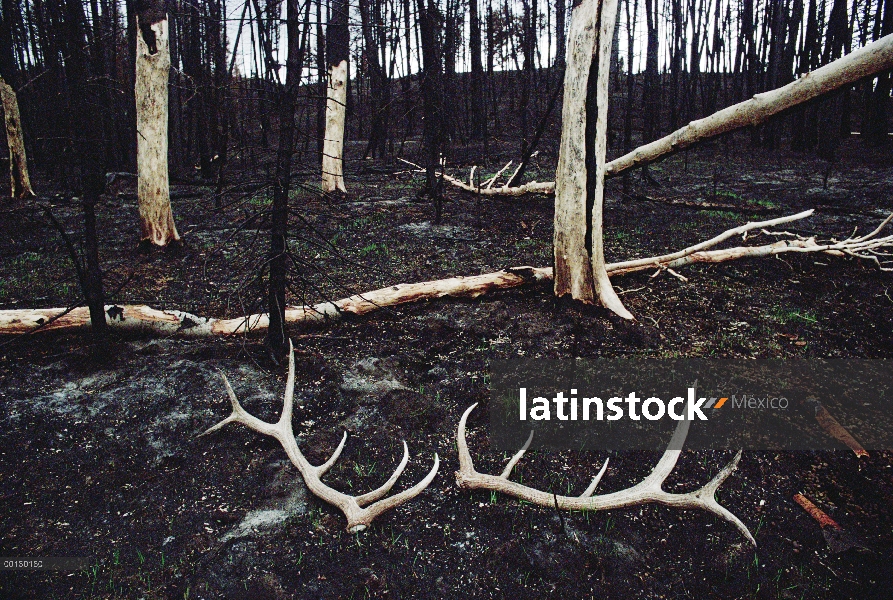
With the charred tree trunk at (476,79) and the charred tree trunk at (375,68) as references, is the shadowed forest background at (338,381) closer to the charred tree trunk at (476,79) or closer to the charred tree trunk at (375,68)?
the charred tree trunk at (375,68)

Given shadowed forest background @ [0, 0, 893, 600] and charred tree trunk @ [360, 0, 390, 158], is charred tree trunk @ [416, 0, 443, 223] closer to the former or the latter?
shadowed forest background @ [0, 0, 893, 600]

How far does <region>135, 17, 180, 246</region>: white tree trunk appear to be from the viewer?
6.89 m

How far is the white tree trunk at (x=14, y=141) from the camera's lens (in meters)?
11.4

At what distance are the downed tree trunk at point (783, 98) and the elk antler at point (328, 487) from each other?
4307 mm

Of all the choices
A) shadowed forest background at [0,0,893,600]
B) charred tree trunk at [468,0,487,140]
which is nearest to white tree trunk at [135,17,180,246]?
shadowed forest background at [0,0,893,600]

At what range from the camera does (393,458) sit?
332 cm

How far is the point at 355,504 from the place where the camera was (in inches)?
110

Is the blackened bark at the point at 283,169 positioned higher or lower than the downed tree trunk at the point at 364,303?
higher

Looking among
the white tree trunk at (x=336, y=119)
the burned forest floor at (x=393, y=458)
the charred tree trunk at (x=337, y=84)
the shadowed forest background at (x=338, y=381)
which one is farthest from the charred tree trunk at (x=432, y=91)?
the burned forest floor at (x=393, y=458)

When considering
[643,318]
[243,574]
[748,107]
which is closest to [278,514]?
[243,574]

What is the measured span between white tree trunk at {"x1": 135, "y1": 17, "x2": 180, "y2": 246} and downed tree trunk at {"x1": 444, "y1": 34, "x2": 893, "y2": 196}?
21.3ft

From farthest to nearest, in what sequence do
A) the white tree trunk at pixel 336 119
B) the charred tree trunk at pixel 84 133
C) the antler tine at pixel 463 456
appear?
the white tree trunk at pixel 336 119, the charred tree trunk at pixel 84 133, the antler tine at pixel 463 456

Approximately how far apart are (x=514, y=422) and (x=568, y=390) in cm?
61

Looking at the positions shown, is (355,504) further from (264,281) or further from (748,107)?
(748,107)
